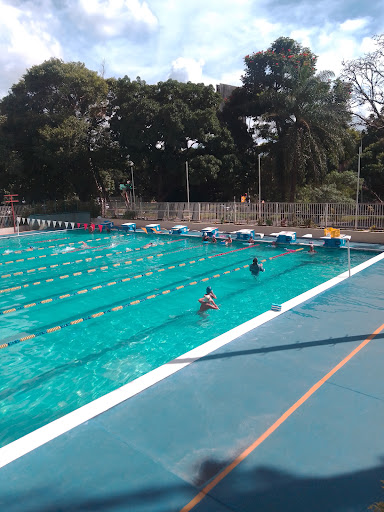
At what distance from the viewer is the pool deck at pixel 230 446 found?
3627 millimetres

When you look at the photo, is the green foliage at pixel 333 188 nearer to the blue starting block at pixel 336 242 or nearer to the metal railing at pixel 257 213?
the metal railing at pixel 257 213

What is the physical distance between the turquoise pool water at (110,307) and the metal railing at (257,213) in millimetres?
3350

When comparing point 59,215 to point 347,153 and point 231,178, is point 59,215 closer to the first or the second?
point 231,178

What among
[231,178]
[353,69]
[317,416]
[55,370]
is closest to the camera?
[317,416]

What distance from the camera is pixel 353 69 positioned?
75.9 feet

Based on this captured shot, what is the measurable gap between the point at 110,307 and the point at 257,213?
50.4 feet

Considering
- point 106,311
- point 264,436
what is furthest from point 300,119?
point 264,436

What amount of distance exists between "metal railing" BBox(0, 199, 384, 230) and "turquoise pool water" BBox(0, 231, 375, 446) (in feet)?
11.0

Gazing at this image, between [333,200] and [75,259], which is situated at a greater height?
[333,200]

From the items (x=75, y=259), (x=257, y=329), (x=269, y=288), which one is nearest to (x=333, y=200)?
(x=269, y=288)

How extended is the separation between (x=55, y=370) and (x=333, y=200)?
21.3 meters

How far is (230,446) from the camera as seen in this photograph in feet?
14.3

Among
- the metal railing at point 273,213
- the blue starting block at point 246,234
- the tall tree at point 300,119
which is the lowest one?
the blue starting block at point 246,234

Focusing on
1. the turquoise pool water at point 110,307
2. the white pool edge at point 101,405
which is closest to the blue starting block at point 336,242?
the turquoise pool water at point 110,307
